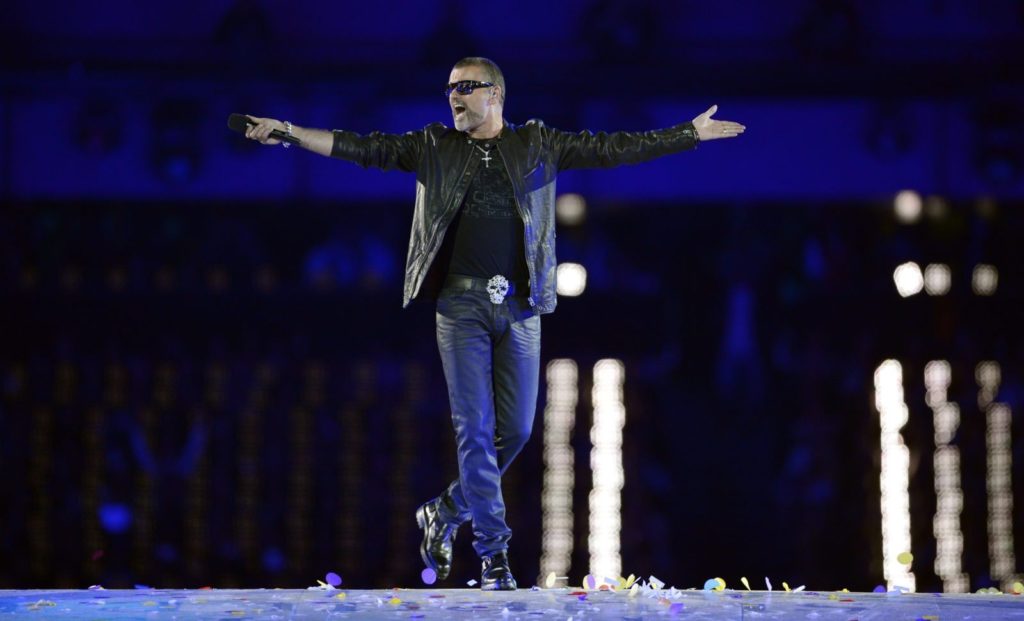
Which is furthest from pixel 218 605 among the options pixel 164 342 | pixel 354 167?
pixel 354 167

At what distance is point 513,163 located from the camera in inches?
161

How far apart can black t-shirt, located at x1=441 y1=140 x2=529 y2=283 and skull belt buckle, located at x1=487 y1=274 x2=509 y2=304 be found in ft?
0.10

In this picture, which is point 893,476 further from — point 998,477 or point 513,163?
point 513,163

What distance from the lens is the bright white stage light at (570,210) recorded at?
7.20 metres

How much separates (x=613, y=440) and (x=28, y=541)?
9.88 feet

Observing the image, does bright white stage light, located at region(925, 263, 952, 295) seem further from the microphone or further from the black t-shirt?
the microphone

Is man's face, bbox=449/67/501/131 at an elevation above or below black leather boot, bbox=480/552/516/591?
above

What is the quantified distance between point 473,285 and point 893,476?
13.6 ft

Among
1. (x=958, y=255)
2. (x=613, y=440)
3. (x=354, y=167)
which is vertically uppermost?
(x=354, y=167)

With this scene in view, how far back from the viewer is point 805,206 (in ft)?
23.9

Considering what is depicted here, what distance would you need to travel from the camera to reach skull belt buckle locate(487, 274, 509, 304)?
4051mm

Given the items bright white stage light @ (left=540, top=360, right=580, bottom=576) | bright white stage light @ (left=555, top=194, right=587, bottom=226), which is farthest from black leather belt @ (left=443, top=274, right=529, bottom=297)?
bright white stage light @ (left=540, top=360, right=580, bottom=576)

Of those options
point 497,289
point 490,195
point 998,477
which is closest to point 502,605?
point 497,289

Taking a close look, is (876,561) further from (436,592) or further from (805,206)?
(436,592)
